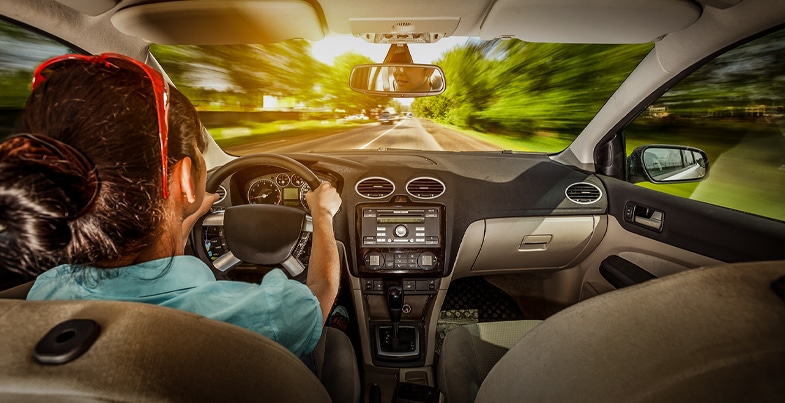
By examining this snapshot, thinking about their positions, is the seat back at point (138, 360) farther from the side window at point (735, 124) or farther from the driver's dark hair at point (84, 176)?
the side window at point (735, 124)

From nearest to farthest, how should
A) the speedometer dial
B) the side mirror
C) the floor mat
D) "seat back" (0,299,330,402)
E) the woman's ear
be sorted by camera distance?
"seat back" (0,299,330,402)
the woman's ear
the side mirror
the speedometer dial
the floor mat

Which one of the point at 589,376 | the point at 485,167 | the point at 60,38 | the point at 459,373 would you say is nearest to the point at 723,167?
the point at 485,167

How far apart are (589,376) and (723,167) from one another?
2893 millimetres

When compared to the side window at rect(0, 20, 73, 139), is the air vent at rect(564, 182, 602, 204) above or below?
below

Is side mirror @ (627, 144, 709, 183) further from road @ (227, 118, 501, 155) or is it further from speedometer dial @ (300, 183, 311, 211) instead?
road @ (227, 118, 501, 155)

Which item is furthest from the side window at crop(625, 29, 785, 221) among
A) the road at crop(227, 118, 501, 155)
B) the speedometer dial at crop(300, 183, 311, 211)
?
the road at crop(227, 118, 501, 155)

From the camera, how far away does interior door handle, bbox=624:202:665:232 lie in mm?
2539

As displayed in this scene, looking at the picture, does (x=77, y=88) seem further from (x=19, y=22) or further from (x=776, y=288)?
(x=19, y=22)

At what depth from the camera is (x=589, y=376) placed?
0.73m

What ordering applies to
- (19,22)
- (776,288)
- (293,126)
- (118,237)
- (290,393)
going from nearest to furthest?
(776,288)
(290,393)
(118,237)
(19,22)
(293,126)

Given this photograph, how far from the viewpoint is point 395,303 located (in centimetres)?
307

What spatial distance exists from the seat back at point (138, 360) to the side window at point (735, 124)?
260cm

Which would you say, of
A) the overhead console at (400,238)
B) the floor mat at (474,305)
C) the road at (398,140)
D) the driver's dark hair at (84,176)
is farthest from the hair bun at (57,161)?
the road at (398,140)

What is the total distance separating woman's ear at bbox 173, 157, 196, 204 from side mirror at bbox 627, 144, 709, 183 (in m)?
2.93
